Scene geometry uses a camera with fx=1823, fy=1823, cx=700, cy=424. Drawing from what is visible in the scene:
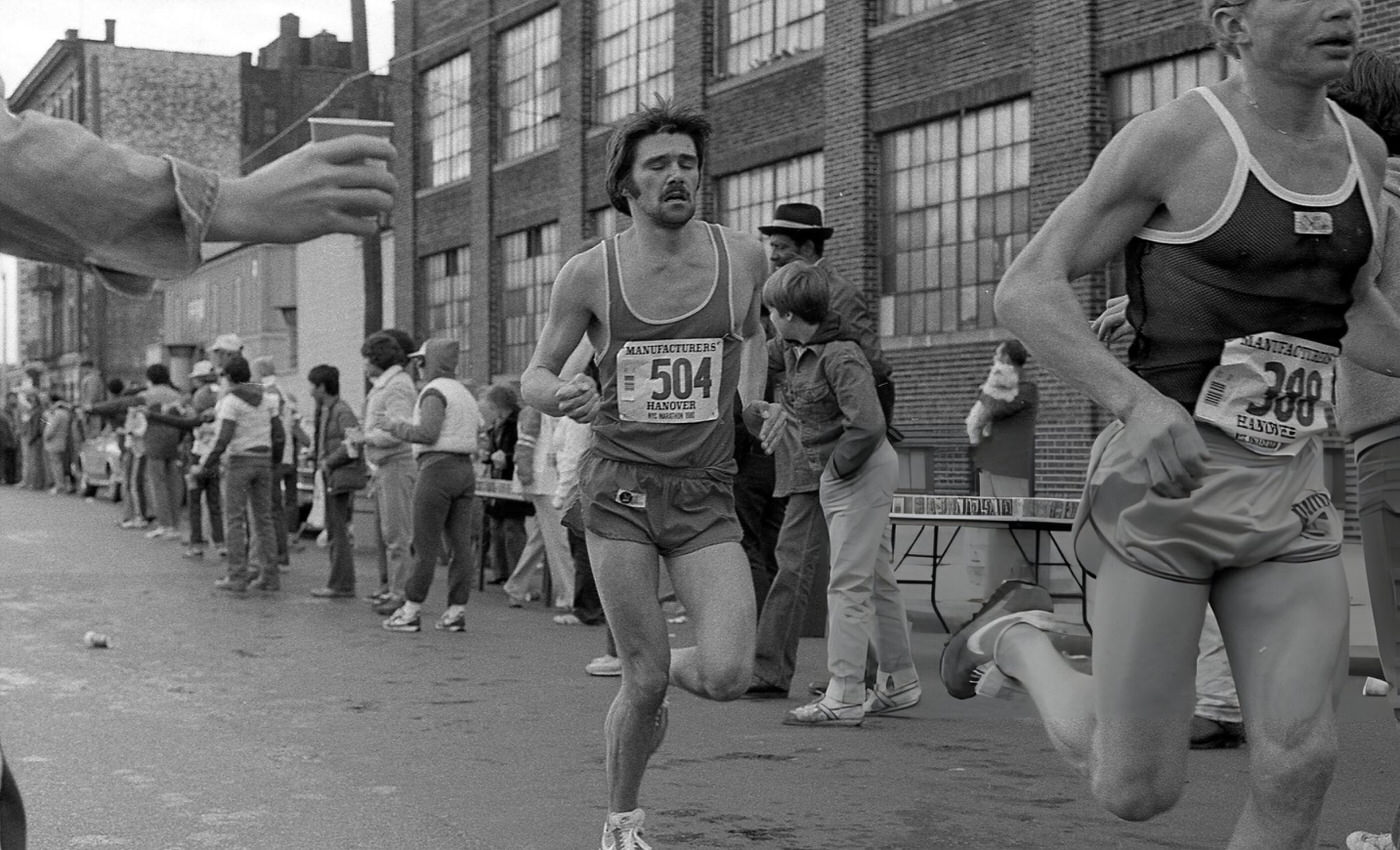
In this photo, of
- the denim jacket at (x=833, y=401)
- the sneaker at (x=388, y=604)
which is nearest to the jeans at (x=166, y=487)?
the sneaker at (x=388, y=604)

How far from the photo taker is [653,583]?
5402mm

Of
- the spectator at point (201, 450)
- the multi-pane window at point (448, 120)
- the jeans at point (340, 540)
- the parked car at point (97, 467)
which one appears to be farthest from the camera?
the multi-pane window at point (448, 120)

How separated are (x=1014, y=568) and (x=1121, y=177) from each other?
12232mm

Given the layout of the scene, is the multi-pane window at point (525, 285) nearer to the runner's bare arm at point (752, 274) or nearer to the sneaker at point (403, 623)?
the sneaker at point (403, 623)

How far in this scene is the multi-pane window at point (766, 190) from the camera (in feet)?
74.8

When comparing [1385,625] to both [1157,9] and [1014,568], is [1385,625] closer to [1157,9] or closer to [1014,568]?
[1014,568]

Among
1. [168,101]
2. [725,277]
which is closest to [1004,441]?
[725,277]

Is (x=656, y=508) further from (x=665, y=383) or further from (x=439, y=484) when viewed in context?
(x=439, y=484)

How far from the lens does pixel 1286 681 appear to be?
3.53m

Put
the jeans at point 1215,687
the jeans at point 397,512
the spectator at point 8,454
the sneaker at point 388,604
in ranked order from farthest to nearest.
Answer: the spectator at point 8,454
the jeans at point 397,512
the sneaker at point 388,604
the jeans at point 1215,687

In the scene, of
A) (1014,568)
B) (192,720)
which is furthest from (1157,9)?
(192,720)

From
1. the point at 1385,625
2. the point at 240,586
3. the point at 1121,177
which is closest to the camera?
the point at 1121,177

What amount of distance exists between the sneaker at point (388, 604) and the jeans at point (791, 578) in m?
5.27

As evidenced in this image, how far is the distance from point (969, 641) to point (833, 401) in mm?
4009
